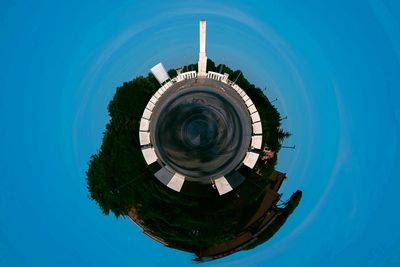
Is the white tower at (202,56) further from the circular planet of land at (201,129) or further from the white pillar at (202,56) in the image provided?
the circular planet of land at (201,129)

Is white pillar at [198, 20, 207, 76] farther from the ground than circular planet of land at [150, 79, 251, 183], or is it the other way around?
white pillar at [198, 20, 207, 76]

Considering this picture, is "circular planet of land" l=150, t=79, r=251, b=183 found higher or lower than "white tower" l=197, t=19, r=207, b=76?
A: lower

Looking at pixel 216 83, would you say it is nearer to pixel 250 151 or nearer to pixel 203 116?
pixel 203 116

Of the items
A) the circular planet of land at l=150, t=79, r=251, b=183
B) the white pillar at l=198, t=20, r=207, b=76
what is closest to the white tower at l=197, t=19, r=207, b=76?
the white pillar at l=198, t=20, r=207, b=76

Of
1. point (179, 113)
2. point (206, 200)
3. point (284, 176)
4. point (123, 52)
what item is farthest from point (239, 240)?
point (123, 52)

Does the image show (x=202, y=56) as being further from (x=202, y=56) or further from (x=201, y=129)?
(x=201, y=129)

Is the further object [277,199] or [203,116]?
[277,199]

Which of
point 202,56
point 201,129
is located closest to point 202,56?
point 202,56

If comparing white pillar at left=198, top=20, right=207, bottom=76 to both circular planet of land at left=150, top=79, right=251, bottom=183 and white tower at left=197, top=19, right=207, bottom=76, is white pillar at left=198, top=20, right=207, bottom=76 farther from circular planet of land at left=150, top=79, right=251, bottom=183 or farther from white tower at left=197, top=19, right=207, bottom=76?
circular planet of land at left=150, top=79, right=251, bottom=183

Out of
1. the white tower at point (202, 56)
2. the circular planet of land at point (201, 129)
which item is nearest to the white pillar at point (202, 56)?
the white tower at point (202, 56)

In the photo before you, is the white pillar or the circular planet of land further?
the white pillar

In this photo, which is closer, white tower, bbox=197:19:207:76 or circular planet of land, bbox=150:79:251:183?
circular planet of land, bbox=150:79:251:183
